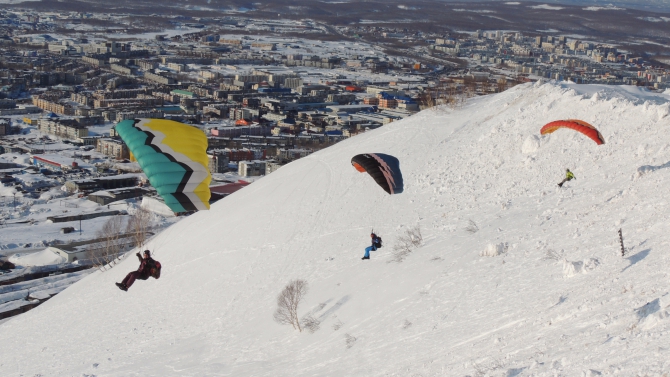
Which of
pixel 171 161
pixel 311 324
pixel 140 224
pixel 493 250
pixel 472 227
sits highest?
pixel 171 161

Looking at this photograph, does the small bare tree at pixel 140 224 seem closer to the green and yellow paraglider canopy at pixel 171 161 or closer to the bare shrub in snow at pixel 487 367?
the green and yellow paraglider canopy at pixel 171 161

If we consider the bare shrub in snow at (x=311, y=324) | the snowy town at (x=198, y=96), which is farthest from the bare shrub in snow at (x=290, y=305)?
the snowy town at (x=198, y=96)

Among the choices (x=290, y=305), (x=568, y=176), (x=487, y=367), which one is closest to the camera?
(x=487, y=367)

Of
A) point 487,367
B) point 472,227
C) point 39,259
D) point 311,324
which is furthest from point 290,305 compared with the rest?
point 39,259

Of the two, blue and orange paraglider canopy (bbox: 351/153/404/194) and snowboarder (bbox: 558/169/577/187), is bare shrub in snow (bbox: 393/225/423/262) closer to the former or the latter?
blue and orange paraglider canopy (bbox: 351/153/404/194)

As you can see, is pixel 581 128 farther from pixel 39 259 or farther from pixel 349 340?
pixel 39 259

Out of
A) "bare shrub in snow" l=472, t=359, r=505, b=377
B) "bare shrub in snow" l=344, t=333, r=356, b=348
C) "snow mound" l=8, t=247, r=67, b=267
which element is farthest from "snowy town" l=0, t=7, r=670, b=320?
"bare shrub in snow" l=472, t=359, r=505, b=377

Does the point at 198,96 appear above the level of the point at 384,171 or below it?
below
